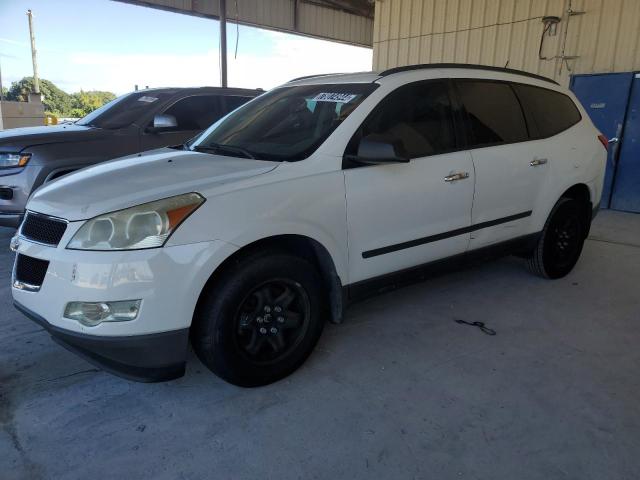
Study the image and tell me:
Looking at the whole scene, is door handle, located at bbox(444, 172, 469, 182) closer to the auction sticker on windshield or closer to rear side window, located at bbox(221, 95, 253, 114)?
the auction sticker on windshield

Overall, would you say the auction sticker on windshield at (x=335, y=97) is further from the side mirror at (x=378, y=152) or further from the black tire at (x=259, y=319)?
the black tire at (x=259, y=319)

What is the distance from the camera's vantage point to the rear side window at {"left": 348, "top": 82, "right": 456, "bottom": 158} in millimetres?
2936

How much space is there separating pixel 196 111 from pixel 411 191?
3904 mm

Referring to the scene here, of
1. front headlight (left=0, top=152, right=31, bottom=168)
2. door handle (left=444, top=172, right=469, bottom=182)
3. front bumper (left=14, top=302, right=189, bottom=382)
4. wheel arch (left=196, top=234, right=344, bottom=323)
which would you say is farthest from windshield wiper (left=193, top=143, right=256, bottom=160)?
front headlight (left=0, top=152, right=31, bottom=168)

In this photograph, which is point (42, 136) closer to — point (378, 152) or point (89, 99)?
point (378, 152)

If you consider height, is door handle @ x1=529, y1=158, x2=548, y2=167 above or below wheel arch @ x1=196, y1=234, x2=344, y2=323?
above

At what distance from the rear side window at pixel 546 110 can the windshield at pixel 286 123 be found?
1.56 metres

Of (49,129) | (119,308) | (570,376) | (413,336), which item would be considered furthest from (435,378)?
(49,129)

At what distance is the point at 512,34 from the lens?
8727mm

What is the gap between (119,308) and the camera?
2.12 m

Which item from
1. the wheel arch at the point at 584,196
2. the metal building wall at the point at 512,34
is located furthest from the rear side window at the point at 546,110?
the metal building wall at the point at 512,34

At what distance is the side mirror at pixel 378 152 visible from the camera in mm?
2639

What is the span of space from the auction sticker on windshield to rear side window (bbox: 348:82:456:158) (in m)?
0.20

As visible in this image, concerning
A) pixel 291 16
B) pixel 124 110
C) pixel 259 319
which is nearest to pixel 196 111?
pixel 124 110
